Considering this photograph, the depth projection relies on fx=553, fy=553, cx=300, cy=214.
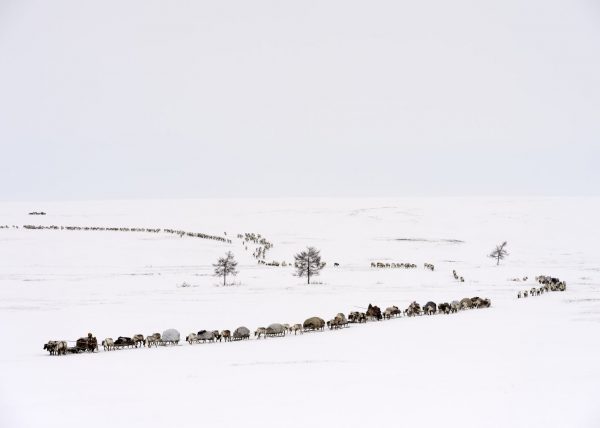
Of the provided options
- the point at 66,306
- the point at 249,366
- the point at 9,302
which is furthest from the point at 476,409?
the point at 9,302

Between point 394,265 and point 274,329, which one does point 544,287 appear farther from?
point 274,329

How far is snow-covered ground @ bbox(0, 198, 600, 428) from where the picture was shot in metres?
15.2

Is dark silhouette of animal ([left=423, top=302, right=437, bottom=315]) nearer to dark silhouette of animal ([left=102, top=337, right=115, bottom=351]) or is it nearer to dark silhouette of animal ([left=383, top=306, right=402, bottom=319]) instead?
dark silhouette of animal ([left=383, top=306, right=402, bottom=319])

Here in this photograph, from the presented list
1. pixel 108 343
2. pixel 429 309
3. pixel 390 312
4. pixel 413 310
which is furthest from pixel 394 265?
pixel 108 343

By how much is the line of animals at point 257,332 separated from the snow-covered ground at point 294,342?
78cm

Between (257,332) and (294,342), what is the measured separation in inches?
90.1

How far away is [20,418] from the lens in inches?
577

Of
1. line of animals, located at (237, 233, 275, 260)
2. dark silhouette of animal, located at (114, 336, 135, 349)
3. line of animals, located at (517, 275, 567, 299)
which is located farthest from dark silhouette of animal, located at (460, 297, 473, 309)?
line of animals, located at (237, 233, 275, 260)

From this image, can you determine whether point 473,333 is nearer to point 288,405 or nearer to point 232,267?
point 288,405

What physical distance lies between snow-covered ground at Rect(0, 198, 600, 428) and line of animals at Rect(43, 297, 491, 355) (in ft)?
2.56

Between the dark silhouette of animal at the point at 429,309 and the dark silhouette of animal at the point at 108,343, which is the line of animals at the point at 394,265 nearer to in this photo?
the dark silhouette of animal at the point at 429,309

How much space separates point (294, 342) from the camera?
2566 cm

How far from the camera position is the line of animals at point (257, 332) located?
2397 centimetres

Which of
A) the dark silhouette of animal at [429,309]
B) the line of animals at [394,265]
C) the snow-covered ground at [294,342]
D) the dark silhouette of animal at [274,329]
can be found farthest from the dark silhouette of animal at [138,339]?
the line of animals at [394,265]
